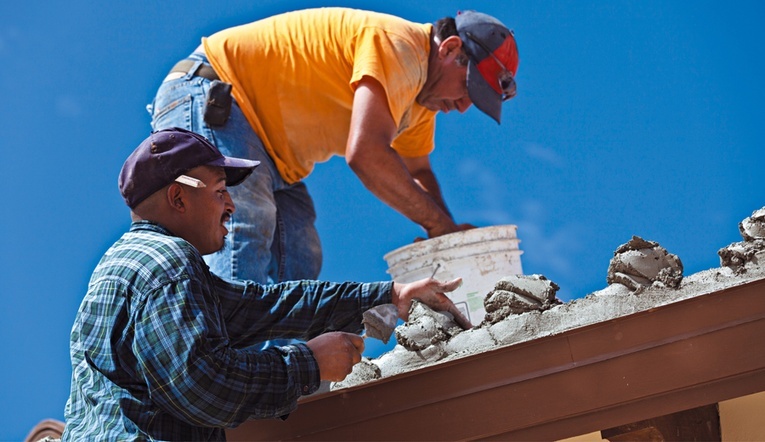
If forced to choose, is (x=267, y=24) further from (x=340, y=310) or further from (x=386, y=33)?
(x=340, y=310)

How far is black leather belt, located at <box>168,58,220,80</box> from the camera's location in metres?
3.95

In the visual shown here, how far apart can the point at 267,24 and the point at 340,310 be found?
1.81m

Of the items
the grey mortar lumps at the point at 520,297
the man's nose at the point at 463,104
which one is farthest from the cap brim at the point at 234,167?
the man's nose at the point at 463,104

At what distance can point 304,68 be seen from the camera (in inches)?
156

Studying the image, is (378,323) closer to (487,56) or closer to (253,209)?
(253,209)

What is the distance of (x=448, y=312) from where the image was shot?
2.73m

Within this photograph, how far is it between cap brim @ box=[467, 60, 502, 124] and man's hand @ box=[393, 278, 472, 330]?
180 centimetres

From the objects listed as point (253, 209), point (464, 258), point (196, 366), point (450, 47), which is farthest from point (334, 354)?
point (450, 47)

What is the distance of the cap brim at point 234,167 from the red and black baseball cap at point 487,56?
202 centimetres

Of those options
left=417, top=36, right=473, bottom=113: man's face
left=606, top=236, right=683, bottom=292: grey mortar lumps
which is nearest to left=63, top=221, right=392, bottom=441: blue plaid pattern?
left=606, top=236, right=683, bottom=292: grey mortar lumps

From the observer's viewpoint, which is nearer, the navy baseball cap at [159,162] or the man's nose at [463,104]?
the navy baseball cap at [159,162]

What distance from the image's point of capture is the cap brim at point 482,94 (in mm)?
4340

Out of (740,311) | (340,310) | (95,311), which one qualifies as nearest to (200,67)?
(340,310)

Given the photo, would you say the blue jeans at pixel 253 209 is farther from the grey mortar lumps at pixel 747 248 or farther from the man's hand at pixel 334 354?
the grey mortar lumps at pixel 747 248
